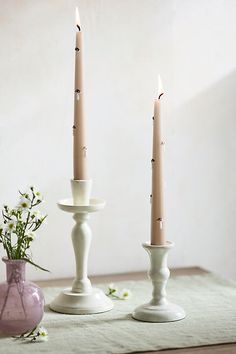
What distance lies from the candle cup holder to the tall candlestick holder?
3.7 inches

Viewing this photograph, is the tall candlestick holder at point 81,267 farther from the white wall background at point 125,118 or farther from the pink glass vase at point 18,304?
the white wall background at point 125,118

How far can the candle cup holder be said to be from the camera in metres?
1.42

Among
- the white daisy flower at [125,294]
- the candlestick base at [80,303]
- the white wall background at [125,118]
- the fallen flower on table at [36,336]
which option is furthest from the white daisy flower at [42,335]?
the white wall background at [125,118]

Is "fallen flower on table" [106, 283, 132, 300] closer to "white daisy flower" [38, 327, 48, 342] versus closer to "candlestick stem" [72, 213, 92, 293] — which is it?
"candlestick stem" [72, 213, 92, 293]

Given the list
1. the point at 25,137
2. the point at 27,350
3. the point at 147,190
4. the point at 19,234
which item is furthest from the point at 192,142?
the point at 27,350

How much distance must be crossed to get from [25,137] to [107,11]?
35 cm

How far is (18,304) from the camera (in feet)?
4.28

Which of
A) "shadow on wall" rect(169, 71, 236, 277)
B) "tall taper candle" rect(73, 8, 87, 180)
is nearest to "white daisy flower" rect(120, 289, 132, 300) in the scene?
"tall taper candle" rect(73, 8, 87, 180)

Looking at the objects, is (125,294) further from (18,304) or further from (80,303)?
(18,304)

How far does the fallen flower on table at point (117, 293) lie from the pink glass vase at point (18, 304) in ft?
0.98

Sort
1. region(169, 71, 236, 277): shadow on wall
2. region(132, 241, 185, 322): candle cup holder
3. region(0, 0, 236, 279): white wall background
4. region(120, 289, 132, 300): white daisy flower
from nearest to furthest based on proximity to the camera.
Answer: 1. region(132, 241, 185, 322): candle cup holder
2. region(120, 289, 132, 300): white daisy flower
3. region(0, 0, 236, 279): white wall background
4. region(169, 71, 236, 277): shadow on wall

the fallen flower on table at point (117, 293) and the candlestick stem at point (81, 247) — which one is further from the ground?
the candlestick stem at point (81, 247)

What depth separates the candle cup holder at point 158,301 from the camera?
1.42m

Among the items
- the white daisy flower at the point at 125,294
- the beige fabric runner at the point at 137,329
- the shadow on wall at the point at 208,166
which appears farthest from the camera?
the shadow on wall at the point at 208,166
